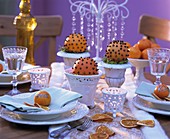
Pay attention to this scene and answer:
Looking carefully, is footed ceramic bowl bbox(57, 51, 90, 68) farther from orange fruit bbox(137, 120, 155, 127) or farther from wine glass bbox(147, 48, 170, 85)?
orange fruit bbox(137, 120, 155, 127)

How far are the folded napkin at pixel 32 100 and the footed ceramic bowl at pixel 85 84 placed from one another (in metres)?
0.05

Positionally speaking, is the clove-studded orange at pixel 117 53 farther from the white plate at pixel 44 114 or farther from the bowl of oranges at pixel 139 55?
the white plate at pixel 44 114

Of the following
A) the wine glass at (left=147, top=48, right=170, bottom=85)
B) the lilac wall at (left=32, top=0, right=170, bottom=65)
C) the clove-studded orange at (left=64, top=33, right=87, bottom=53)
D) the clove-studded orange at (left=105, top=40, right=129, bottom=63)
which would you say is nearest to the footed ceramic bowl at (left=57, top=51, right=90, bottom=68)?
the clove-studded orange at (left=64, top=33, right=87, bottom=53)

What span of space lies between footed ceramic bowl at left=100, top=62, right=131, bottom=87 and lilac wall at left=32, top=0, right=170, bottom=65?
153 cm

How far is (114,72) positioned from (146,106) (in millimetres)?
171

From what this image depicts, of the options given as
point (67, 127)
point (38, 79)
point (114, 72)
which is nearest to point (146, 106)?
point (114, 72)

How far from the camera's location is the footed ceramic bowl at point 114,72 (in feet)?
4.27

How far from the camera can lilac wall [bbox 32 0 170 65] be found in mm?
2816

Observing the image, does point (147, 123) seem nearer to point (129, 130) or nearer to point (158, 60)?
point (129, 130)

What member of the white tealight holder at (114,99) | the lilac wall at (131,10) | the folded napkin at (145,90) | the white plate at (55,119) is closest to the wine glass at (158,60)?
the folded napkin at (145,90)

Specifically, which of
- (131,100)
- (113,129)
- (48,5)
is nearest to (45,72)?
(131,100)

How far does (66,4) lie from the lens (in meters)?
3.47

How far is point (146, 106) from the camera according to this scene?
1.22 m

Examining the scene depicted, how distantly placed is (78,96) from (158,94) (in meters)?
0.27
